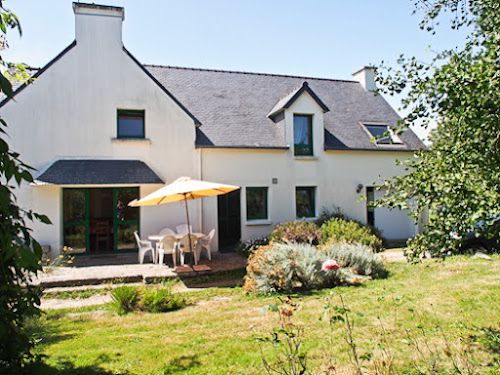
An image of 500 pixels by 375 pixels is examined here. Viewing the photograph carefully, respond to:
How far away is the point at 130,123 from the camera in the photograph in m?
13.8

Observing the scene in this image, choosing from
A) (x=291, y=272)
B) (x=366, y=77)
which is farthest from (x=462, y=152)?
(x=366, y=77)

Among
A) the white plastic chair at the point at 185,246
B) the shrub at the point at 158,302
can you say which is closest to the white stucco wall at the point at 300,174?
the white plastic chair at the point at 185,246

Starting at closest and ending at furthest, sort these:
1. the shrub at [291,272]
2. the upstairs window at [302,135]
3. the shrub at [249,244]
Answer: the shrub at [291,272] < the shrub at [249,244] < the upstairs window at [302,135]

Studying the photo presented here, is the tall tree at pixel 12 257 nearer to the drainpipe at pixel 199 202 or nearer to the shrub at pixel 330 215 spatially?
the drainpipe at pixel 199 202

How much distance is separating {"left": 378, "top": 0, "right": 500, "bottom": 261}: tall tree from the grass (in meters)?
0.87

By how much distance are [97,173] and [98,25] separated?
566 centimetres

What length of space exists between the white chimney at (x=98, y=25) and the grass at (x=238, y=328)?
10121 mm

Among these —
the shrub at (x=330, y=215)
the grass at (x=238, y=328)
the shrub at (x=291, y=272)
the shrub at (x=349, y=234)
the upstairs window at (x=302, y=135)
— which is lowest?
the grass at (x=238, y=328)

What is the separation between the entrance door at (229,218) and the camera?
1531 cm

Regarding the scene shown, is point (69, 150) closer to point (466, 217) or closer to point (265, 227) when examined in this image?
point (265, 227)

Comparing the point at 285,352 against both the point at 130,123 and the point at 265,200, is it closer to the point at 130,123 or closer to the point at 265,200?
the point at 265,200

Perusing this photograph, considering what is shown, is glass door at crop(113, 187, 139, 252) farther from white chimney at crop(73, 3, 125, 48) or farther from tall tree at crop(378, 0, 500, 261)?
tall tree at crop(378, 0, 500, 261)

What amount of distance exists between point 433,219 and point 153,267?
929cm

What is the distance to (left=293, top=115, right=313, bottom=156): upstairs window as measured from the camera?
16.1 m
